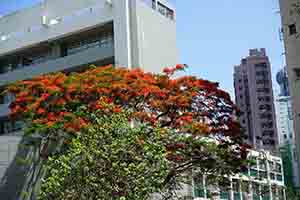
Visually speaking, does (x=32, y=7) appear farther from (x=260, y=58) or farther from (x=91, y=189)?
(x=260, y=58)

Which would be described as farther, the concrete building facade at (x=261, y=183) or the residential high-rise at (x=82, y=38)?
the concrete building facade at (x=261, y=183)

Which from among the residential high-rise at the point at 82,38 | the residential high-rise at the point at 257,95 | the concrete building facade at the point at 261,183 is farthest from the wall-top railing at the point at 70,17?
the residential high-rise at the point at 257,95

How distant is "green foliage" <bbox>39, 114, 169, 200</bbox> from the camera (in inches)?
312

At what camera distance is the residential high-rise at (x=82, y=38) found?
19859 millimetres

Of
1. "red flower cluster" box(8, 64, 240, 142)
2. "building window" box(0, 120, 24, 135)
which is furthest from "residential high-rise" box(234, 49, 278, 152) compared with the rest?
"red flower cluster" box(8, 64, 240, 142)

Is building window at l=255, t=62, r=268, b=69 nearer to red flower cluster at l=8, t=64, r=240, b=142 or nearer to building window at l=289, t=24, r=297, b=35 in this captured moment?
building window at l=289, t=24, r=297, b=35

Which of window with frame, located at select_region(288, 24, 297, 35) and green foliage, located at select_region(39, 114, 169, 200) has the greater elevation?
window with frame, located at select_region(288, 24, 297, 35)

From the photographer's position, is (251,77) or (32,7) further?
(251,77)

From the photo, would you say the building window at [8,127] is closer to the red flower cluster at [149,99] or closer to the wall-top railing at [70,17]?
the wall-top railing at [70,17]

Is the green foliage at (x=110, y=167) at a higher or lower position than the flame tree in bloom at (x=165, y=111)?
lower

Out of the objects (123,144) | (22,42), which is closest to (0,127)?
(22,42)

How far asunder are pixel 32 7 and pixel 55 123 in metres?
11.9

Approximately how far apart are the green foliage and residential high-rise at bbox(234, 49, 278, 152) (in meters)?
46.4

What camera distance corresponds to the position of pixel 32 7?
23844 mm
